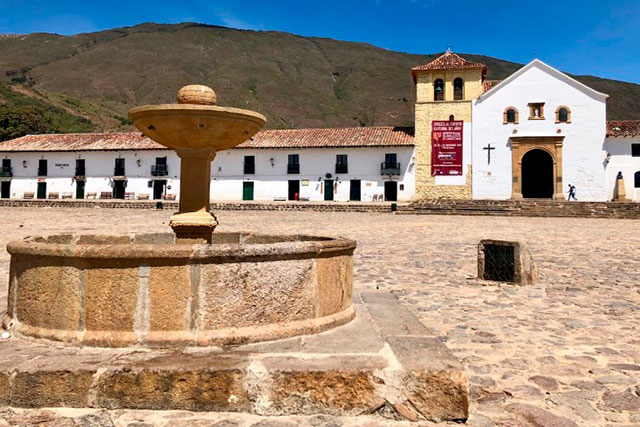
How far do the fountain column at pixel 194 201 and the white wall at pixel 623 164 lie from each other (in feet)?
108

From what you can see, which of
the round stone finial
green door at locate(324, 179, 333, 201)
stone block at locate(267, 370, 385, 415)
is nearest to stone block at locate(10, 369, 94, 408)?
stone block at locate(267, 370, 385, 415)

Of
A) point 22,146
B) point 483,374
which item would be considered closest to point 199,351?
point 483,374

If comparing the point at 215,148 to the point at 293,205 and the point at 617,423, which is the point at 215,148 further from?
the point at 293,205

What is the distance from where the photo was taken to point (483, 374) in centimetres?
326

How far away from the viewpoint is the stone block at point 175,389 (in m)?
2.54

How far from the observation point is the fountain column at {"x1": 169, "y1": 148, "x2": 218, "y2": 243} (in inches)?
171

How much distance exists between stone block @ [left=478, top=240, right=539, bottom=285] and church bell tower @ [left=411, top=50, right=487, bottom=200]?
2613 centimetres

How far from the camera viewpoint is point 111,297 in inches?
117

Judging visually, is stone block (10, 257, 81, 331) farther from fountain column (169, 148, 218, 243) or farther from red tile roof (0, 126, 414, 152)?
red tile roof (0, 126, 414, 152)

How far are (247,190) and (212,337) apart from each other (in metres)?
33.7

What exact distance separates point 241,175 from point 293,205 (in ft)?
30.5

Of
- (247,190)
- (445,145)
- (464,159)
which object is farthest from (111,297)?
(247,190)

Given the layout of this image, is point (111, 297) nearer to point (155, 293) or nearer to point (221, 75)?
point (155, 293)

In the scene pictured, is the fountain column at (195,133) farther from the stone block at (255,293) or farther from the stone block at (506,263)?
the stone block at (506,263)
